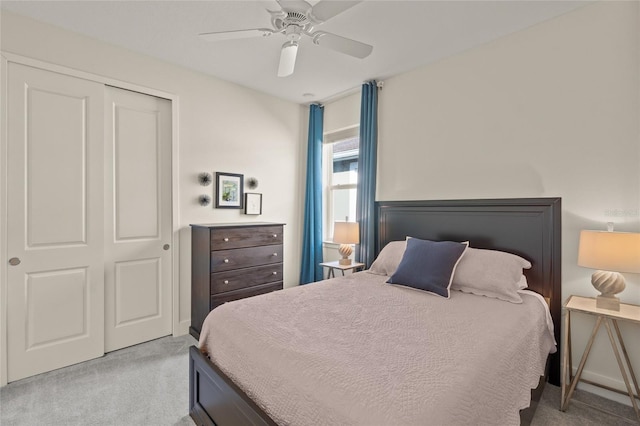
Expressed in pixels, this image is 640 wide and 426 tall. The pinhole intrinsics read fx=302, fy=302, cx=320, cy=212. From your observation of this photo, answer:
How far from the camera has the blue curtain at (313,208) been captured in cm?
407

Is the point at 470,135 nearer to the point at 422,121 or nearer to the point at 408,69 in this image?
the point at 422,121

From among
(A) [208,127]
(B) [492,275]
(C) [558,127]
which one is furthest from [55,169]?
(C) [558,127]

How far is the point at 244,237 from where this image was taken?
3145 mm

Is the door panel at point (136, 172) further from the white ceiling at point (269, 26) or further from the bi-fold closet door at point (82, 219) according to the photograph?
the white ceiling at point (269, 26)

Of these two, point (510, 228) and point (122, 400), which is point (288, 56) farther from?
point (122, 400)

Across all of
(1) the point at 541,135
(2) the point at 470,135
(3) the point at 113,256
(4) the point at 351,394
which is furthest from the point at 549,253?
(3) the point at 113,256

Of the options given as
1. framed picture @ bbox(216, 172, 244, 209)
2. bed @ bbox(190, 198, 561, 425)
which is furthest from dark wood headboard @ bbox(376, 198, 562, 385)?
framed picture @ bbox(216, 172, 244, 209)

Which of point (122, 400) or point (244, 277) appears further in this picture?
point (244, 277)

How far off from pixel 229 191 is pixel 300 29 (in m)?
1.97

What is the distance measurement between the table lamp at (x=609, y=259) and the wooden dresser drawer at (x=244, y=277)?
2.67 meters

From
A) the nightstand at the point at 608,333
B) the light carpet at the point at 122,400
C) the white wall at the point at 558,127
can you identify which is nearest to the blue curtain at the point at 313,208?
the white wall at the point at 558,127

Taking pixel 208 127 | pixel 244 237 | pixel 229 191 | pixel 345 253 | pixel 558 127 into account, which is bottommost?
pixel 345 253

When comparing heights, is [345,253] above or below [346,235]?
below

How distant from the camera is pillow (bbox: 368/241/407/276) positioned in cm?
272
